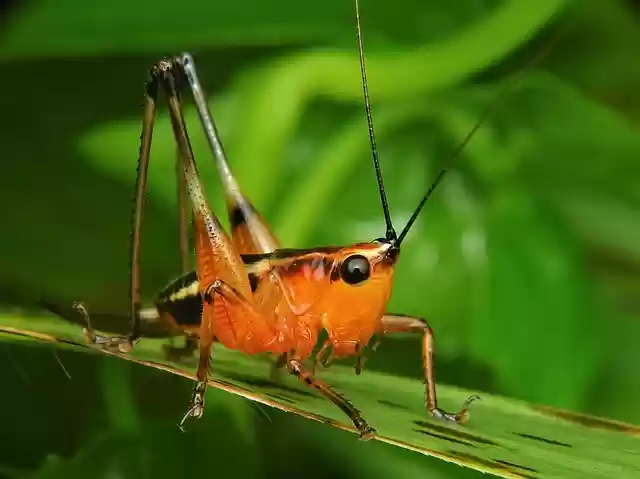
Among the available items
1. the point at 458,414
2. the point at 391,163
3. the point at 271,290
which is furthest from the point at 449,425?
the point at 391,163

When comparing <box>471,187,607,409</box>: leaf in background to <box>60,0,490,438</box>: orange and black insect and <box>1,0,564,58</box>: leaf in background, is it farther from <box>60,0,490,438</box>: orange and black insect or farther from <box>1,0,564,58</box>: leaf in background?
<box>60,0,490,438</box>: orange and black insect

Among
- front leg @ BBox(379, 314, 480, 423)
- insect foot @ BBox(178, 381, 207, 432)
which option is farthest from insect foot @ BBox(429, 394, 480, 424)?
insect foot @ BBox(178, 381, 207, 432)

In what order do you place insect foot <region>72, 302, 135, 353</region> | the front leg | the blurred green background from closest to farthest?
insect foot <region>72, 302, 135, 353</region> → the front leg → the blurred green background

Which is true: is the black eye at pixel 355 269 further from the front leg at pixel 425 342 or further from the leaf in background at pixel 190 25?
the leaf in background at pixel 190 25

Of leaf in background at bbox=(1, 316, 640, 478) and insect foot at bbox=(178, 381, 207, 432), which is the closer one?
leaf in background at bbox=(1, 316, 640, 478)

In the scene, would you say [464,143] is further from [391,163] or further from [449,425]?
[391,163]
